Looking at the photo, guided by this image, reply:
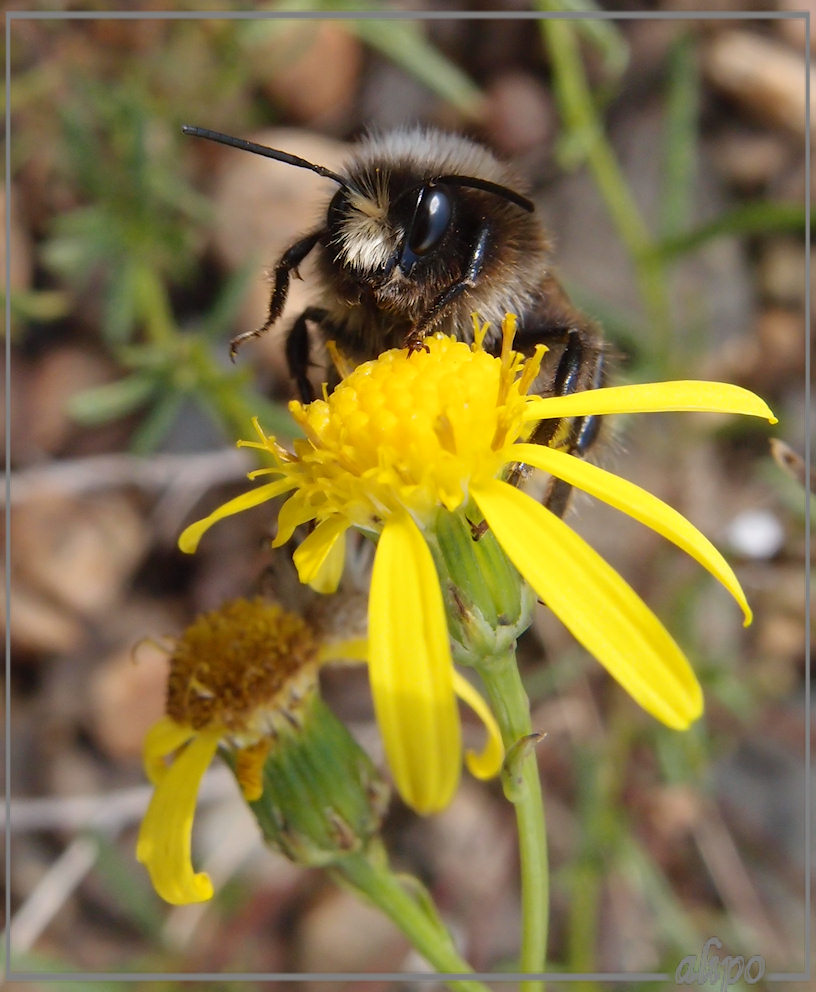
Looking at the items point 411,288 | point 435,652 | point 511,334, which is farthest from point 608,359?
point 435,652

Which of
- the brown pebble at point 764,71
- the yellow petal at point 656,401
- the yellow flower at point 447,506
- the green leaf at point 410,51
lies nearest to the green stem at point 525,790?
the yellow flower at point 447,506

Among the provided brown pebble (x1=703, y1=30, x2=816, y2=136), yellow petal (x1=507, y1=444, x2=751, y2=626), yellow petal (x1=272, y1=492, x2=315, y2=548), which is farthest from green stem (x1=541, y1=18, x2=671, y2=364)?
yellow petal (x1=272, y1=492, x2=315, y2=548)

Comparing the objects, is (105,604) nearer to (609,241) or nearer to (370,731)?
(370,731)

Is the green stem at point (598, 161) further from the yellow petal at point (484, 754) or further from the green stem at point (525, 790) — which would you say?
the green stem at point (525, 790)

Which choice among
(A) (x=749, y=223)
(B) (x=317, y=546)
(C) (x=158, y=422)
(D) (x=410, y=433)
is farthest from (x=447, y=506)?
(C) (x=158, y=422)

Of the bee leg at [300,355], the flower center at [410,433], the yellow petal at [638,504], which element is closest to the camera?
the yellow petal at [638,504]

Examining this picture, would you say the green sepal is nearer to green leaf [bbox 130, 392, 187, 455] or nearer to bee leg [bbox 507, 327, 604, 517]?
bee leg [bbox 507, 327, 604, 517]
